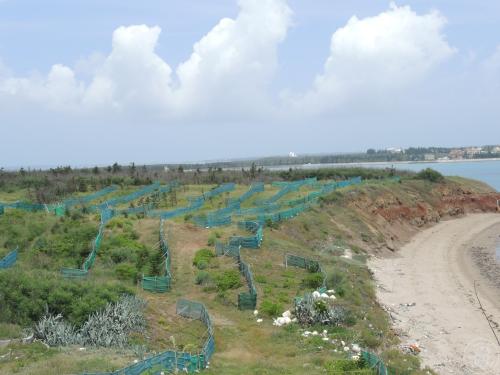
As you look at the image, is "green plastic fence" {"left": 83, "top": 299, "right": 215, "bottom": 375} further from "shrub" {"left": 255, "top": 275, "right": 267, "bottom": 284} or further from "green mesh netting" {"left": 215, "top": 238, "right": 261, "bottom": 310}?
"shrub" {"left": 255, "top": 275, "right": 267, "bottom": 284}

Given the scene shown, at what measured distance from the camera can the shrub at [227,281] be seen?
2878 centimetres

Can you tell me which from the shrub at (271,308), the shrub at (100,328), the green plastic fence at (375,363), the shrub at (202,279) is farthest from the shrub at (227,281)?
the green plastic fence at (375,363)

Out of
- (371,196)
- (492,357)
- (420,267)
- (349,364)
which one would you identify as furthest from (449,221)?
(349,364)

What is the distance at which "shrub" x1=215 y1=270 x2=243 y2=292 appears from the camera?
28.8 meters

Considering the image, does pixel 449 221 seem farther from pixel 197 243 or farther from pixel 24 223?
pixel 24 223

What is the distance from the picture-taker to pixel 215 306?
26.5 m

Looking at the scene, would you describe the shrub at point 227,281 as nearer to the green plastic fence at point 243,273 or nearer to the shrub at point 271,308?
the green plastic fence at point 243,273

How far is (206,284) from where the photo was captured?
2966cm

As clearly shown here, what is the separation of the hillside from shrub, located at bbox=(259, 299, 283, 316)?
0.06 meters

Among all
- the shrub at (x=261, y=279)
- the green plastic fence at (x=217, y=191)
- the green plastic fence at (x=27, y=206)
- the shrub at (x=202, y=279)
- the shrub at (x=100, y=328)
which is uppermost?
the green plastic fence at (x=27, y=206)

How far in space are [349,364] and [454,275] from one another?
26.9m

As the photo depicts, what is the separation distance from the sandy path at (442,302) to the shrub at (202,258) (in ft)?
34.6

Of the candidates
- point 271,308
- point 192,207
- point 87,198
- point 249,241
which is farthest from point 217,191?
point 271,308

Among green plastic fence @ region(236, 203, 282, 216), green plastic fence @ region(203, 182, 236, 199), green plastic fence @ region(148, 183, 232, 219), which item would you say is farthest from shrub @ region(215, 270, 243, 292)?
green plastic fence @ region(203, 182, 236, 199)
